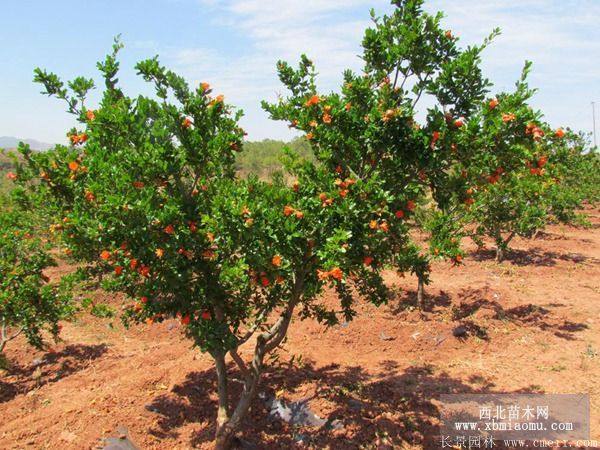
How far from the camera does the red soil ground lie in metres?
6.43

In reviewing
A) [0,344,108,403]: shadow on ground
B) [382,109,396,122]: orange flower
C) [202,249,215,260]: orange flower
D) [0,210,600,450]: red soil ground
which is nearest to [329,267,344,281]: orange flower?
[202,249,215,260]: orange flower

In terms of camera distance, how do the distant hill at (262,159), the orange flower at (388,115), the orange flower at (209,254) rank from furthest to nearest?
the distant hill at (262,159)
the orange flower at (388,115)
the orange flower at (209,254)

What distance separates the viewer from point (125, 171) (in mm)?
4047

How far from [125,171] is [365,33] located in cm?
302

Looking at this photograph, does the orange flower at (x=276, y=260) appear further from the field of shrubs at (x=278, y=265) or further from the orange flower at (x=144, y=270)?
the orange flower at (x=144, y=270)

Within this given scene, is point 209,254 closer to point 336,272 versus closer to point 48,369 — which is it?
point 336,272

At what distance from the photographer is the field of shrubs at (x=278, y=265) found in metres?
4.26

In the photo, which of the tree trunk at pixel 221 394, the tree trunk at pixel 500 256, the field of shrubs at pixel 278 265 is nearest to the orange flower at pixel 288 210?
the field of shrubs at pixel 278 265

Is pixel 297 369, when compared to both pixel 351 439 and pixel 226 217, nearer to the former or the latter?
pixel 351 439

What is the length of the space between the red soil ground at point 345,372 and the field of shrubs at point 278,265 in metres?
0.04

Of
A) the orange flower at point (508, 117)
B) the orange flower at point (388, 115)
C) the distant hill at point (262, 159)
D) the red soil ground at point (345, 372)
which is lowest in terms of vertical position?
the red soil ground at point (345, 372)

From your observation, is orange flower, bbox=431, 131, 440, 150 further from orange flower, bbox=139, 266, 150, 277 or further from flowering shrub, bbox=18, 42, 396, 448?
orange flower, bbox=139, 266, 150, 277

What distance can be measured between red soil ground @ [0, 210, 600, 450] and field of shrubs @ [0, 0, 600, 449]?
0.04 m

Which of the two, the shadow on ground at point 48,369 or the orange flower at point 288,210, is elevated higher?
the orange flower at point 288,210
